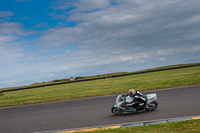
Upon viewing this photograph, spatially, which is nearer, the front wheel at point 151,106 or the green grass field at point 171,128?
the green grass field at point 171,128

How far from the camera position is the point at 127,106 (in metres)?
11.7

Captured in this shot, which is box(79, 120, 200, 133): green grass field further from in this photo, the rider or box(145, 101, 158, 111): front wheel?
box(145, 101, 158, 111): front wheel

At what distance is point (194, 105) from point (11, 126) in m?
10.2

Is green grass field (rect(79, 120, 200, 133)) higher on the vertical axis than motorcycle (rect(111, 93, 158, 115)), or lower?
lower

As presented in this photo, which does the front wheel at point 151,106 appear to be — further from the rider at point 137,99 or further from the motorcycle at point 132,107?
the rider at point 137,99

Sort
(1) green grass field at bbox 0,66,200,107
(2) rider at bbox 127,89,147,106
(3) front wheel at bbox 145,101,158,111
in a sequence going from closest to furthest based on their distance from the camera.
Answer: (2) rider at bbox 127,89,147,106, (3) front wheel at bbox 145,101,158,111, (1) green grass field at bbox 0,66,200,107

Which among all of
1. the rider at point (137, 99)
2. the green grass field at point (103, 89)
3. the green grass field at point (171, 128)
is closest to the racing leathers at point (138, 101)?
the rider at point (137, 99)

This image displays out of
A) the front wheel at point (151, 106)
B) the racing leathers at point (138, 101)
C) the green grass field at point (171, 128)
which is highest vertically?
the racing leathers at point (138, 101)

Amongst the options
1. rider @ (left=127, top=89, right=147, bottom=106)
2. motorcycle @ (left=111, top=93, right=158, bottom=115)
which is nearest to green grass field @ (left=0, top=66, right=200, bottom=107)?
motorcycle @ (left=111, top=93, right=158, bottom=115)

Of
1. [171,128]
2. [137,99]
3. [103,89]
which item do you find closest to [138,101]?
[137,99]

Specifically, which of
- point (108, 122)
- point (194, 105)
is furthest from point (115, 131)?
point (194, 105)

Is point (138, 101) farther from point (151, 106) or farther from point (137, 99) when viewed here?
point (151, 106)

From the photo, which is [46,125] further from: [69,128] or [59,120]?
[69,128]

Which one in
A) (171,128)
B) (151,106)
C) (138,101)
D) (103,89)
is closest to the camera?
(171,128)
